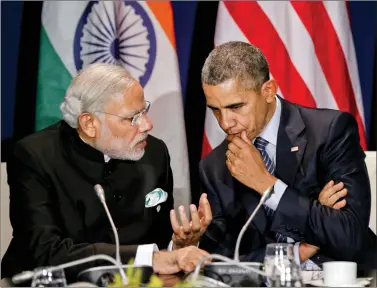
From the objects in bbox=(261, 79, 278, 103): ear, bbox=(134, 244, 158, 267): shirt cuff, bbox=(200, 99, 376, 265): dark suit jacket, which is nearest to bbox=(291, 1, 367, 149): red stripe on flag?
bbox=(200, 99, 376, 265): dark suit jacket

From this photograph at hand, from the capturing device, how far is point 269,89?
10.6 ft

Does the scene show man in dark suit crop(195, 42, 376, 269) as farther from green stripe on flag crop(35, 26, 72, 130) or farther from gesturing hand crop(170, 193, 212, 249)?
green stripe on flag crop(35, 26, 72, 130)

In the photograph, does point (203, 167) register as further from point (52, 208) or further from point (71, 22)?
point (71, 22)

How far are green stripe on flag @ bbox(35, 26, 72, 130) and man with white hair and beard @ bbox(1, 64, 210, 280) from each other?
726mm

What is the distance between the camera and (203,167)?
3.42 m

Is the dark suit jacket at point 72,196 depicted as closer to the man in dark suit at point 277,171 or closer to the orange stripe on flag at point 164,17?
the man in dark suit at point 277,171

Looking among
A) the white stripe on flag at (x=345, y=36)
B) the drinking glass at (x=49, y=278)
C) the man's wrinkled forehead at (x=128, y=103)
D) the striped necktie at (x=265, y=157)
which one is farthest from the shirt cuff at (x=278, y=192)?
the white stripe on flag at (x=345, y=36)

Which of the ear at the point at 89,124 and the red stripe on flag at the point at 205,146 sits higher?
the ear at the point at 89,124

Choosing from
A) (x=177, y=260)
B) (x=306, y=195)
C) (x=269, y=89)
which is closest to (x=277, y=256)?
(x=177, y=260)

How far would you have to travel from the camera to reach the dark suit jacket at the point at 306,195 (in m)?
3.05

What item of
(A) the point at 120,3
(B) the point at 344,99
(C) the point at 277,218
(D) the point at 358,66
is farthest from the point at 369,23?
(C) the point at 277,218

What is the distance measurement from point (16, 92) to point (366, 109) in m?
1.77

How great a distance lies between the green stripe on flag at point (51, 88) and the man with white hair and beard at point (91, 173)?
0.73 metres

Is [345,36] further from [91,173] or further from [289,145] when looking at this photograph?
[91,173]
